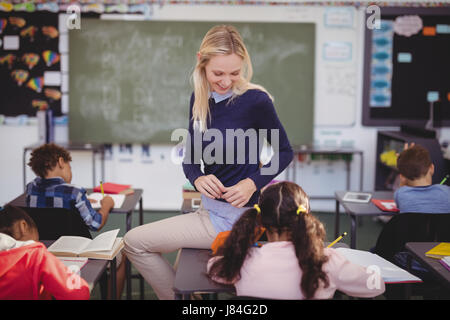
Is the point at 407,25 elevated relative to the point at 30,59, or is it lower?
elevated

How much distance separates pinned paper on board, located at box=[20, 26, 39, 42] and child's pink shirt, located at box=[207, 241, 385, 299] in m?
4.21

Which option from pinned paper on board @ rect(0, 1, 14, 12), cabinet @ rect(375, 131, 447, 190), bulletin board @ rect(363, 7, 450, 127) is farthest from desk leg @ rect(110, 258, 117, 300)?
pinned paper on board @ rect(0, 1, 14, 12)

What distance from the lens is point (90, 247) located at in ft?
5.83

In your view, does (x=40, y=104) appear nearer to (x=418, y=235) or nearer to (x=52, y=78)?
(x=52, y=78)

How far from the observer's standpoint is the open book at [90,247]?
5.67 ft

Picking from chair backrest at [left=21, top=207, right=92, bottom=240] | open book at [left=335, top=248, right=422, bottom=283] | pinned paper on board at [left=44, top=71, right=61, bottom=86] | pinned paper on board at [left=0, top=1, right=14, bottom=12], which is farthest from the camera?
pinned paper on board at [left=44, top=71, right=61, bottom=86]

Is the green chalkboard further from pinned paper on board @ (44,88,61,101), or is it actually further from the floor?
the floor

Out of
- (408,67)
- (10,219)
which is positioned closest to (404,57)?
(408,67)

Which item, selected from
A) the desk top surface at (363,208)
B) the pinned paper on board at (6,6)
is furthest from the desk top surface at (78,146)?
the desk top surface at (363,208)

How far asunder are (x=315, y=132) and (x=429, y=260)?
11.3ft

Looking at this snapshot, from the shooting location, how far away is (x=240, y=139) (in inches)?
70.6

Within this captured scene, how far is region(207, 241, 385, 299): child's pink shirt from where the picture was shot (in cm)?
142

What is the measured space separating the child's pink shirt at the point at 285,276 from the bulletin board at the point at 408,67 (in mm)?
3816

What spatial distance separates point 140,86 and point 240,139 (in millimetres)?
3280
